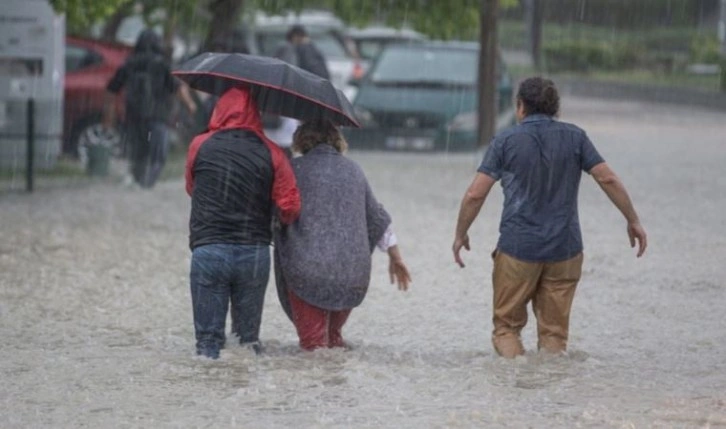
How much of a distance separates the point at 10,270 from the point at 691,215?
763cm

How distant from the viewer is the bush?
50906 mm

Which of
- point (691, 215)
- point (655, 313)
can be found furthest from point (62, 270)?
point (691, 215)

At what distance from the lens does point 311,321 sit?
910cm

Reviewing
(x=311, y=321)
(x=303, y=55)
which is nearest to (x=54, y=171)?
(x=303, y=55)

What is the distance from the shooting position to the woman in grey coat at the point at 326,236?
8.92m

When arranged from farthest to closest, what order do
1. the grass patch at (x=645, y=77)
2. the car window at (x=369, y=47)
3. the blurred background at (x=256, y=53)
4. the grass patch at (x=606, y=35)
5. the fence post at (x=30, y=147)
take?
the grass patch at (x=606, y=35), the grass patch at (x=645, y=77), the car window at (x=369, y=47), the blurred background at (x=256, y=53), the fence post at (x=30, y=147)

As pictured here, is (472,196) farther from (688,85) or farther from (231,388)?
(688,85)

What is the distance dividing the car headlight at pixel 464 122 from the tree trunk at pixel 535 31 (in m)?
24.9

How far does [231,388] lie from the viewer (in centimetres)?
834

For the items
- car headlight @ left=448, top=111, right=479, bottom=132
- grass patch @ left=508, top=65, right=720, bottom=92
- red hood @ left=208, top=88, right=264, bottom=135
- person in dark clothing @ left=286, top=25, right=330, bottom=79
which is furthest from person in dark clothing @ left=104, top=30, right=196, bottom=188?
Result: grass patch @ left=508, top=65, right=720, bottom=92

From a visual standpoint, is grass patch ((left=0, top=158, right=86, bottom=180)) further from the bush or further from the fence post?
the bush

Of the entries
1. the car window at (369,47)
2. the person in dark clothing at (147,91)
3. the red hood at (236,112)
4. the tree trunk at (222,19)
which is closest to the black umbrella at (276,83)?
the red hood at (236,112)

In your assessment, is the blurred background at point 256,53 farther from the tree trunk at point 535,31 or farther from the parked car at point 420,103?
the tree trunk at point 535,31

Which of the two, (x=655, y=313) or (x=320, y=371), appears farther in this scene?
(x=655, y=313)
